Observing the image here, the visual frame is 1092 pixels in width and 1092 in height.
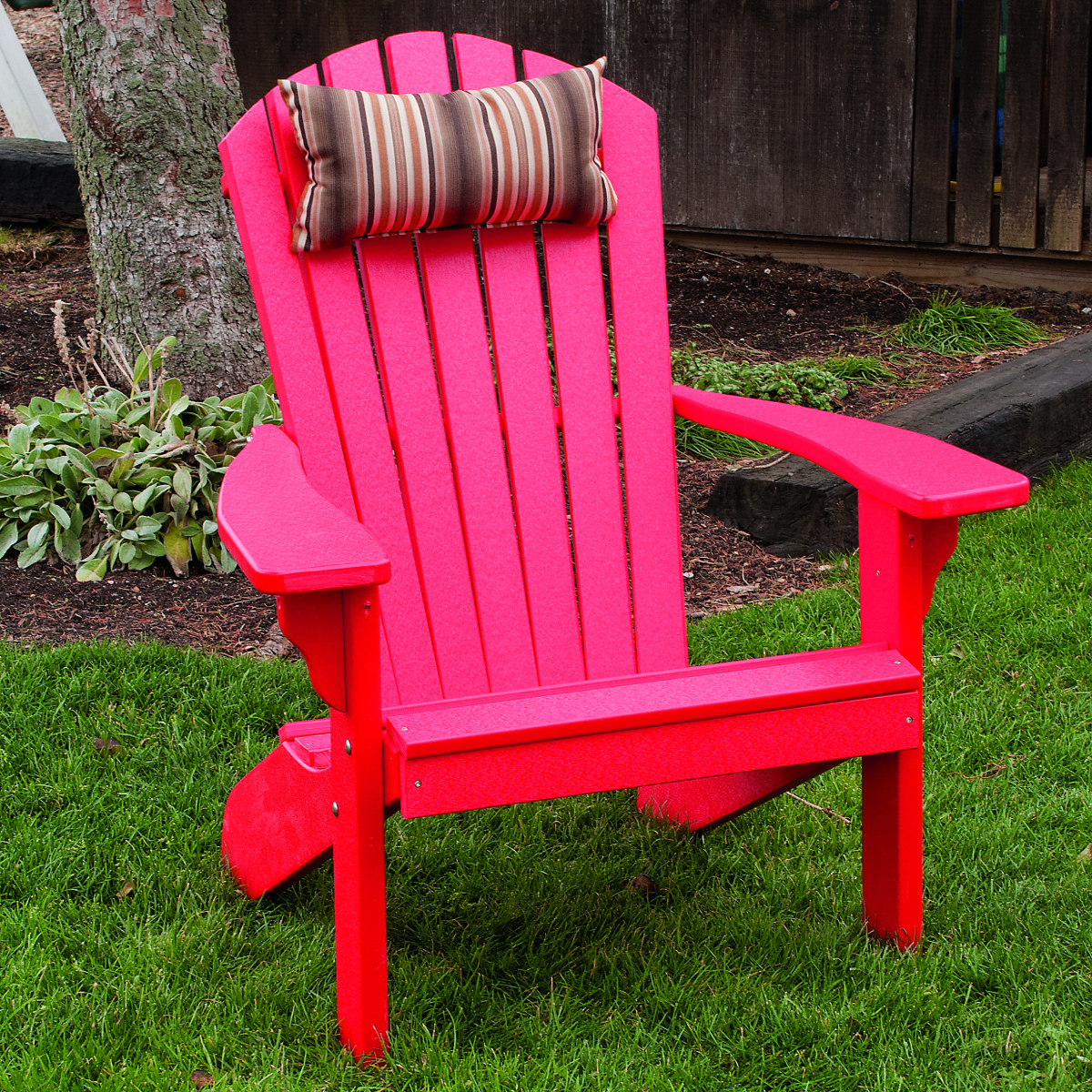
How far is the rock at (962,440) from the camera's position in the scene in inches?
135

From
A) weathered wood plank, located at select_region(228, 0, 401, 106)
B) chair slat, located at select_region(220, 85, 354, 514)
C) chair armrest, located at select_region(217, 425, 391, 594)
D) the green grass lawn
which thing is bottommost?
the green grass lawn

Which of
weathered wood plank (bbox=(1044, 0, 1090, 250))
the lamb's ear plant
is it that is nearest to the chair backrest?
the lamb's ear plant

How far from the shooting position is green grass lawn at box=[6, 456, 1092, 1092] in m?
1.66

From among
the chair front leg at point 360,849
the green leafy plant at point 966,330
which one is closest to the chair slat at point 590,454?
the chair front leg at point 360,849

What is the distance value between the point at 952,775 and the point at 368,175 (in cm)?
155

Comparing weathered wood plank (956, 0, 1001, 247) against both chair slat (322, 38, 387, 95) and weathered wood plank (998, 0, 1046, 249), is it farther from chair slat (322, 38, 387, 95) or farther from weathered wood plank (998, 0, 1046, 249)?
chair slat (322, 38, 387, 95)

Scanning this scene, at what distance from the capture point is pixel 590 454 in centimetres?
221

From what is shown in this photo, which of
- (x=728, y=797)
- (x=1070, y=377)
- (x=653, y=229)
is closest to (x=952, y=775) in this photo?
(x=728, y=797)

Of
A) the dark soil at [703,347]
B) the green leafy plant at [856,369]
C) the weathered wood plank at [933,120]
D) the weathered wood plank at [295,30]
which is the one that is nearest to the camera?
the dark soil at [703,347]

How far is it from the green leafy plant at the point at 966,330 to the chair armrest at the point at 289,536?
3874 millimetres

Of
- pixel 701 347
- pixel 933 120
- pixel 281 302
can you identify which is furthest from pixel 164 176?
pixel 933 120

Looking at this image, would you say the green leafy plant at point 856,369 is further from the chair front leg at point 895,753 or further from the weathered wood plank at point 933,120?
the chair front leg at point 895,753

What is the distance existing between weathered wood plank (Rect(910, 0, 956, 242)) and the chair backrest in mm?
3800

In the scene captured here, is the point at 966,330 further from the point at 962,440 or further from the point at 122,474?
the point at 122,474
